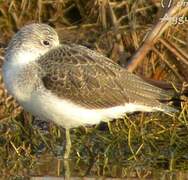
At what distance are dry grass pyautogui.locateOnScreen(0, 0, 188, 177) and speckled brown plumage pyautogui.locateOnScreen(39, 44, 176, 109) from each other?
43cm

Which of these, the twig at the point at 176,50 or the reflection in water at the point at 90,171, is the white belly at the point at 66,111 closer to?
the reflection in water at the point at 90,171

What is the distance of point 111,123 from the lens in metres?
8.35

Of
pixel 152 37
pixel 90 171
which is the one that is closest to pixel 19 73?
pixel 90 171

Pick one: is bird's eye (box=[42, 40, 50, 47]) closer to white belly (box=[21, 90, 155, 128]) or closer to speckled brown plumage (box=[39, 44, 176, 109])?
speckled brown plumage (box=[39, 44, 176, 109])

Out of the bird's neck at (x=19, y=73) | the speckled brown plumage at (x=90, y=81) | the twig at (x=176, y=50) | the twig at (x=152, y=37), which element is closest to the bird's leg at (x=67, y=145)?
the speckled brown plumage at (x=90, y=81)

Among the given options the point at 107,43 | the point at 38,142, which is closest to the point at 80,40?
the point at 107,43

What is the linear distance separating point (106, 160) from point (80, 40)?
2.74 metres

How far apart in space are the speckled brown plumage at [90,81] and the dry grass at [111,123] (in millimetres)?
431

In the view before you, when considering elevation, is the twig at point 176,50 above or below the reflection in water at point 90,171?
above

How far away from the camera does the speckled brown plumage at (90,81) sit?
744 centimetres

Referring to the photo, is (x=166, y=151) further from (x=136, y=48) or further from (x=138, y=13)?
(x=138, y=13)

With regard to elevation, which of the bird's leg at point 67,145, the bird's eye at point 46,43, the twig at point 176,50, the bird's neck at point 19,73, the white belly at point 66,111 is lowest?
the bird's leg at point 67,145

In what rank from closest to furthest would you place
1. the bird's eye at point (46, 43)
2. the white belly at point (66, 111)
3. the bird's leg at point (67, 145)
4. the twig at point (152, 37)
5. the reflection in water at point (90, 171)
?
1. the reflection in water at point (90, 171)
2. the white belly at point (66, 111)
3. the bird's eye at point (46, 43)
4. the bird's leg at point (67, 145)
5. the twig at point (152, 37)

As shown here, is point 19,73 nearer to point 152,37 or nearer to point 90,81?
point 90,81
